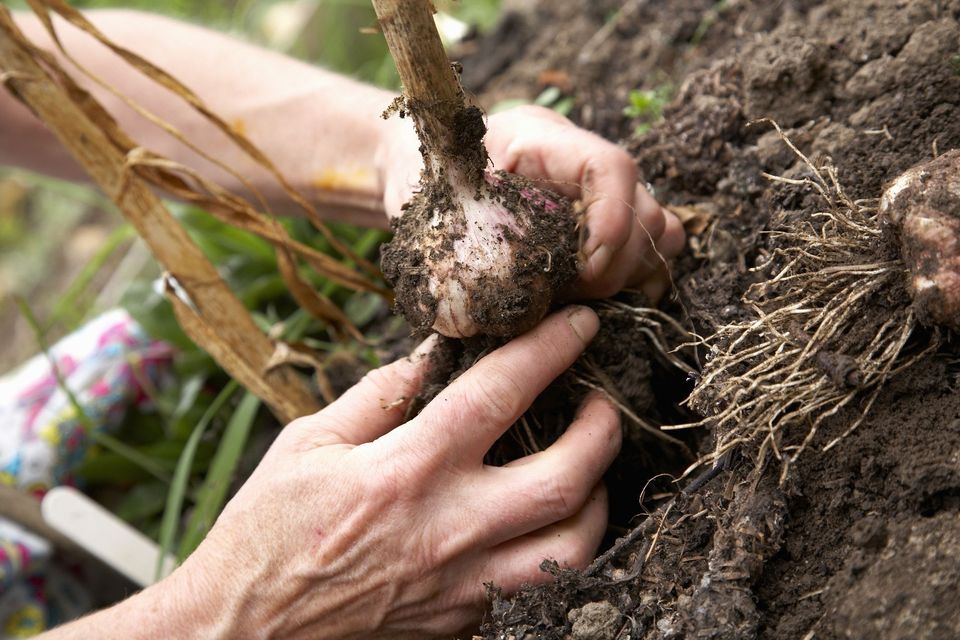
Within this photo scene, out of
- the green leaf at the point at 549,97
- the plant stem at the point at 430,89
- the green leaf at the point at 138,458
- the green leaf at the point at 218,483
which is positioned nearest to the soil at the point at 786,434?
the green leaf at the point at 549,97

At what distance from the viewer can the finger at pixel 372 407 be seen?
1227 millimetres

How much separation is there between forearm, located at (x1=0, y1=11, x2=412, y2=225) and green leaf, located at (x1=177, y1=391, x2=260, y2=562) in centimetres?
51

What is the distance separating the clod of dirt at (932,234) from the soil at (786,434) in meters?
0.09

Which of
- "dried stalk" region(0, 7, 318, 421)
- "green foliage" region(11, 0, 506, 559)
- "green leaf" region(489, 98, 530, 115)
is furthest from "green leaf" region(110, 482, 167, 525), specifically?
"green leaf" region(489, 98, 530, 115)

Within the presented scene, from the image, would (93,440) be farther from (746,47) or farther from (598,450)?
(746,47)

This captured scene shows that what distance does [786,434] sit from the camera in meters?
1.04

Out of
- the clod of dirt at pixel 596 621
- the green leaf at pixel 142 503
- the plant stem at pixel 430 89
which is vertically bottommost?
the green leaf at pixel 142 503

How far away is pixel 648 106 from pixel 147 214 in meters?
1.08

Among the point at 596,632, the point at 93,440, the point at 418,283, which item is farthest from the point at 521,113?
the point at 93,440

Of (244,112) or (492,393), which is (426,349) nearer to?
(492,393)

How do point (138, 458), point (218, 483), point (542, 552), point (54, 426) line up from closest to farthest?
point (542, 552), point (218, 483), point (138, 458), point (54, 426)

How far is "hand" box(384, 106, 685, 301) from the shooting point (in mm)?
1188

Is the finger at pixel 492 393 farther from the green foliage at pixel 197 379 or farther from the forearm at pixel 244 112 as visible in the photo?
the green foliage at pixel 197 379

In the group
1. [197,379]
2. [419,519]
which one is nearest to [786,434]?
[419,519]
